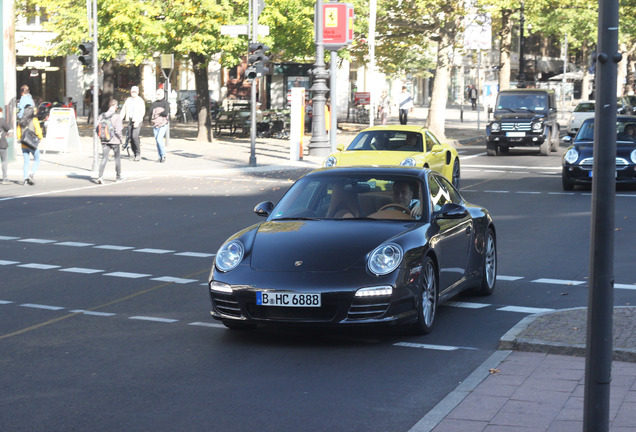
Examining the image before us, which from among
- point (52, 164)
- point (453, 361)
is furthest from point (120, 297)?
point (52, 164)

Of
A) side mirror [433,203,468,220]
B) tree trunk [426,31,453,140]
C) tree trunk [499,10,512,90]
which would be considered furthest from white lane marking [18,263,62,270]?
tree trunk [499,10,512,90]

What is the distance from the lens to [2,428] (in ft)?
19.4

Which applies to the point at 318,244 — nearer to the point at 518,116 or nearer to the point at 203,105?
the point at 518,116

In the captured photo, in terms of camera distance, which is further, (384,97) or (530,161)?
(384,97)

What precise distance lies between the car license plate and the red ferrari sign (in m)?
23.8

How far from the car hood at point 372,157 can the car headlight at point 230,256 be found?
1121 centimetres

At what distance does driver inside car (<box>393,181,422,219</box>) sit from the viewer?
30.0 ft

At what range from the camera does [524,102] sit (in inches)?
1342

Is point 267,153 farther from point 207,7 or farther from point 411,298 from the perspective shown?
point 411,298

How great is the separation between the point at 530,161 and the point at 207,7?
11655 millimetres

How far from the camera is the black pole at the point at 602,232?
183 inches

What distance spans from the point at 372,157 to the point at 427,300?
1156 centimetres

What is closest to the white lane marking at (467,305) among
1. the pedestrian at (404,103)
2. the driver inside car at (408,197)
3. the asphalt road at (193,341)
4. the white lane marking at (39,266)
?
the asphalt road at (193,341)

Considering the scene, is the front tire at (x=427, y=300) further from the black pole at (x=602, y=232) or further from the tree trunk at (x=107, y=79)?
the tree trunk at (x=107, y=79)
